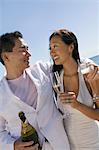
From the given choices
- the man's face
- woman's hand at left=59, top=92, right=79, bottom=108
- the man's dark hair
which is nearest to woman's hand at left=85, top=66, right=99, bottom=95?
woman's hand at left=59, top=92, right=79, bottom=108

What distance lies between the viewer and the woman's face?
2342 mm

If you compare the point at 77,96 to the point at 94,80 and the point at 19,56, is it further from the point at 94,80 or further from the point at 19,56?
the point at 19,56

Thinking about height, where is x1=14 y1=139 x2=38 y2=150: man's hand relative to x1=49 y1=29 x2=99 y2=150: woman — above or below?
below

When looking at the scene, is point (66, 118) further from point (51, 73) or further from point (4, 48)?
point (4, 48)

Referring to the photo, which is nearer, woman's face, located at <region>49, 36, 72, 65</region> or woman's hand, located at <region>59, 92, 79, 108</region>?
woman's hand, located at <region>59, 92, 79, 108</region>

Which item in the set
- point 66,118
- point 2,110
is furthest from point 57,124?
point 2,110

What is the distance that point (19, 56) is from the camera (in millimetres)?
2496

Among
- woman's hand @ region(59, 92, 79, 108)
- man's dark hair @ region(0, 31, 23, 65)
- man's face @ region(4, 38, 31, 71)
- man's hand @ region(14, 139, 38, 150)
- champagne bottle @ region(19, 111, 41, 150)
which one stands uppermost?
man's dark hair @ region(0, 31, 23, 65)

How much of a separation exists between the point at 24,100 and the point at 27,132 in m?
0.25

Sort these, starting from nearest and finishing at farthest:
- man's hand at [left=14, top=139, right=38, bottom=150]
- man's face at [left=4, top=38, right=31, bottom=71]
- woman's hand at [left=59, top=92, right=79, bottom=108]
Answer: woman's hand at [left=59, top=92, right=79, bottom=108]
man's hand at [left=14, top=139, right=38, bottom=150]
man's face at [left=4, top=38, right=31, bottom=71]

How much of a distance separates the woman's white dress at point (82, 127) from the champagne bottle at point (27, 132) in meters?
0.25

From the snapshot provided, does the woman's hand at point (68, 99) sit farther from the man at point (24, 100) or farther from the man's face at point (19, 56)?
the man's face at point (19, 56)

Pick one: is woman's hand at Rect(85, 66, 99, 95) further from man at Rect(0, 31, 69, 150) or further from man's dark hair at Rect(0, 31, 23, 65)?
man's dark hair at Rect(0, 31, 23, 65)

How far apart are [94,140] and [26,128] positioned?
0.51 metres
